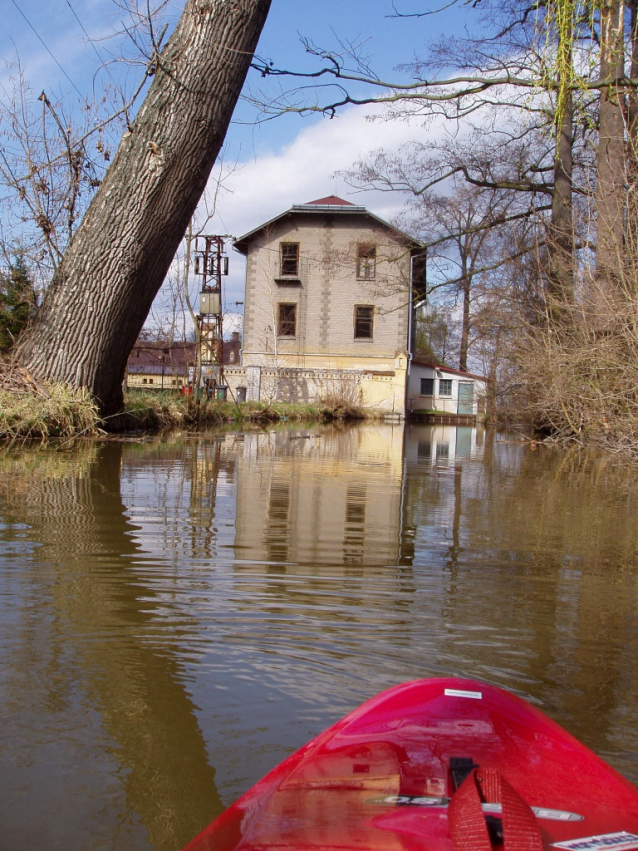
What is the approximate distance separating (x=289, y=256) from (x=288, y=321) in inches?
111

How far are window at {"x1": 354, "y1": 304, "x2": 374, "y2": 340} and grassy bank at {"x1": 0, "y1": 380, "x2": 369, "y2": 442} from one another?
1544 cm

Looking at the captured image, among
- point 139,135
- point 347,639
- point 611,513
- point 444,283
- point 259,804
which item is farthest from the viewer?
point 444,283

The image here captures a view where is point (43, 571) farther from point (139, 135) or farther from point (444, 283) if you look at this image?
point (444, 283)

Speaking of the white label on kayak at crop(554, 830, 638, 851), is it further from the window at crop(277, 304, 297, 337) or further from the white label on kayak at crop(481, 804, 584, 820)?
the window at crop(277, 304, 297, 337)

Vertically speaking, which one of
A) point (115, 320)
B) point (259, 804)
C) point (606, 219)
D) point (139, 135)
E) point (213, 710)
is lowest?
point (213, 710)

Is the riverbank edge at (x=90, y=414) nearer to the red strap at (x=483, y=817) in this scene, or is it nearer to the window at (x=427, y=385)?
the red strap at (x=483, y=817)

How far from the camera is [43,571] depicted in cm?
347

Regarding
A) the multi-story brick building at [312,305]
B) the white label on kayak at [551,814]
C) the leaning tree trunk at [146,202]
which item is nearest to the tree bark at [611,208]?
the leaning tree trunk at [146,202]

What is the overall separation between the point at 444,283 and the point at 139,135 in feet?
30.1

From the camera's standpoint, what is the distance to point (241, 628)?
282 centimetres

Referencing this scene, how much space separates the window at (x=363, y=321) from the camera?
34219 millimetres

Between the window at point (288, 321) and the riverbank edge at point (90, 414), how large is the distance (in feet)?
42.0

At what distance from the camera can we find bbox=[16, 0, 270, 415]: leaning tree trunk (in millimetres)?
8516

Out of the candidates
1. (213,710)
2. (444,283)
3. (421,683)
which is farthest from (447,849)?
(444,283)
